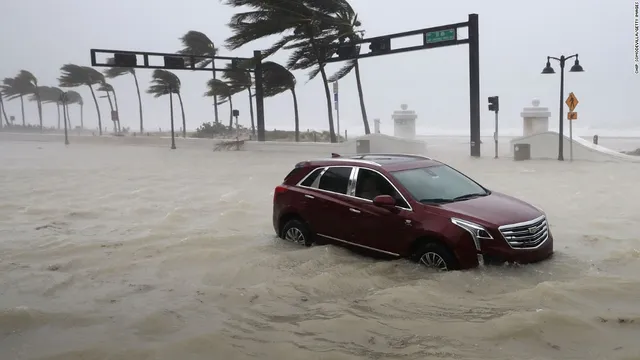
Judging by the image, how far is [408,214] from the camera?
7.08 m

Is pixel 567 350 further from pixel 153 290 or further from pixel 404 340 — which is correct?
pixel 153 290

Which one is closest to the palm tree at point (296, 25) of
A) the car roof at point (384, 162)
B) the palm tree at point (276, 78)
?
the palm tree at point (276, 78)

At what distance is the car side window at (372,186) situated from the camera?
7430 millimetres

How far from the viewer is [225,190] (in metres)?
16.3

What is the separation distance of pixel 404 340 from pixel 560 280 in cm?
250

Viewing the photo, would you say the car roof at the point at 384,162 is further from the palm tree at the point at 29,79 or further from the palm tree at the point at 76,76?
the palm tree at the point at 29,79

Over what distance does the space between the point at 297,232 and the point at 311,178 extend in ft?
2.55

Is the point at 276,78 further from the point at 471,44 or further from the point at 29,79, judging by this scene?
the point at 29,79

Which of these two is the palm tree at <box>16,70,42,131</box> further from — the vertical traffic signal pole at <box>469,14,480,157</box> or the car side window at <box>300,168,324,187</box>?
the car side window at <box>300,168,324,187</box>

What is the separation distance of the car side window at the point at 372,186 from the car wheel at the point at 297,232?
3.50 feet

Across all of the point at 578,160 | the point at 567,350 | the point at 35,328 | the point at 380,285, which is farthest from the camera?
the point at 578,160

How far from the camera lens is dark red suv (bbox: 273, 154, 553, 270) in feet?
21.7

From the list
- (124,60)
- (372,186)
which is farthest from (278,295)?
(124,60)

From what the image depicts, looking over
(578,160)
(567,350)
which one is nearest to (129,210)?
(567,350)
